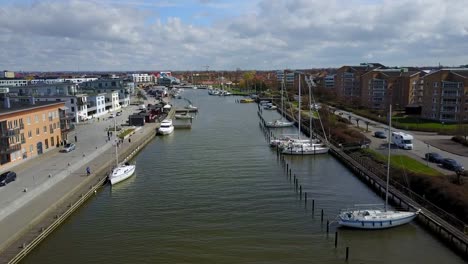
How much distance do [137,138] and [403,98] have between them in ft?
157

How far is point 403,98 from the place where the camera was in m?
72.3

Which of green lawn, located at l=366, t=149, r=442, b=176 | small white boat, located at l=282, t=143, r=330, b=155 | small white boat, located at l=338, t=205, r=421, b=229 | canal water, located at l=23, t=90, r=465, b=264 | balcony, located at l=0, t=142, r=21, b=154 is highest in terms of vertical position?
balcony, located at l=0, t=142, r=21, b=154

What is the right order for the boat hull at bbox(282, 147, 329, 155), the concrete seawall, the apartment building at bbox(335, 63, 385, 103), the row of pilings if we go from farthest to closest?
the apartment building at bbox(335, 63, 385, 103), the boat hull at bbox(282, 147, 329, 155), the row of pilings, the concrete seawall

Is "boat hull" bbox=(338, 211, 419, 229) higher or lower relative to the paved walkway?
lower

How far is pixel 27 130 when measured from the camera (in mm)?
36688

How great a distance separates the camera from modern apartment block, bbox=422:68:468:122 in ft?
184

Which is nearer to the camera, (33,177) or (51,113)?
(33,177)

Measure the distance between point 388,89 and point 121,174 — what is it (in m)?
57.9

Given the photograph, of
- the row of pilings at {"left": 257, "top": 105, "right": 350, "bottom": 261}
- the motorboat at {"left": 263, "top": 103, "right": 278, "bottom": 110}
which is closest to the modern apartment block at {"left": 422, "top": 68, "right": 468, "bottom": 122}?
the row of pilings at {"left": 257, "top": 105, "right": 350, "bottom": 261}

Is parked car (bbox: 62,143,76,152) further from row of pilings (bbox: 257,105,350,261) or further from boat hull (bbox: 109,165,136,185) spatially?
row of pilings (bbox: 257,105,350,261)

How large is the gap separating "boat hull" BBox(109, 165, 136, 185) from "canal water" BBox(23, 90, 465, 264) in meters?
0.55

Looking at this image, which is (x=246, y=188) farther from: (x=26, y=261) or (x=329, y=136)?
(x=329, y=136)

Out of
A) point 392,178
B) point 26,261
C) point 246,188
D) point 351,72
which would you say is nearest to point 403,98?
point 351,72

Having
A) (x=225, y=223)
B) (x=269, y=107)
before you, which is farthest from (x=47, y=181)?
(x=269, y=107)
